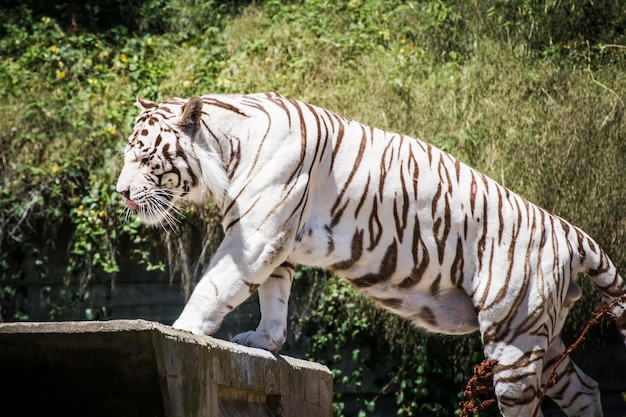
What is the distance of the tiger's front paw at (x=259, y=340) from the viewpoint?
3496 millimetres

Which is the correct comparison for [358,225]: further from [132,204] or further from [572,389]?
[572,389]

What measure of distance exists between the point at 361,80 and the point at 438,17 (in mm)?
1074

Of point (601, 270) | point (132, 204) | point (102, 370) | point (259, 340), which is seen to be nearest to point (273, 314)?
point (259, 340)

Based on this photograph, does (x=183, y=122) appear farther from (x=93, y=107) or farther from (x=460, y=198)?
(x=93, y=107)

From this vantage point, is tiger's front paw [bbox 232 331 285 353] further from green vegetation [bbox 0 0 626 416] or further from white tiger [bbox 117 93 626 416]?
green vegetation [bbox 0 0 626 416]

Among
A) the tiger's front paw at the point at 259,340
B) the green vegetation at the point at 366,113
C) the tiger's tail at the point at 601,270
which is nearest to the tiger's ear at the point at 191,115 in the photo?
the tiger's front paw at the point at 259,340

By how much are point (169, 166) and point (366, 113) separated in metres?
2.70

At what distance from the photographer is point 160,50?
24.7 feet

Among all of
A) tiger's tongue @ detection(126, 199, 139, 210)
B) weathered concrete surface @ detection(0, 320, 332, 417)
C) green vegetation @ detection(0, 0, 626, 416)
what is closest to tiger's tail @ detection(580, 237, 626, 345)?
green vegetation @ detection(0, 0, 626, 416)

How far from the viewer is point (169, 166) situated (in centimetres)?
350

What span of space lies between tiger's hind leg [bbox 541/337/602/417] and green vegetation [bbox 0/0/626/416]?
3.64 feet

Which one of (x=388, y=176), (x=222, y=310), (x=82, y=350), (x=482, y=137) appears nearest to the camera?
(x=82, y=350)

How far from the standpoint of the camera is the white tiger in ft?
11.3

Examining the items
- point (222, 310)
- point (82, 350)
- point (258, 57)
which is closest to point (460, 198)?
point (222, 310)
